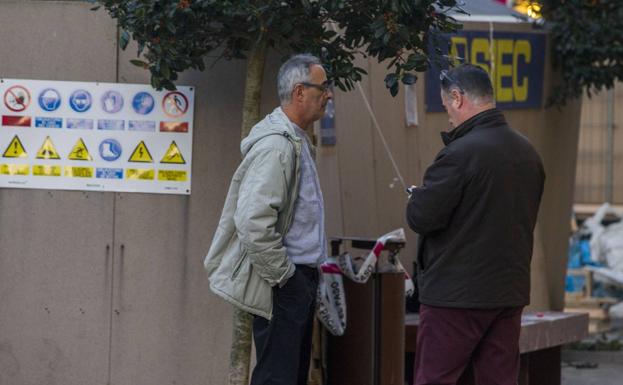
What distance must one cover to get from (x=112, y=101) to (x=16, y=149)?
1.81 feet

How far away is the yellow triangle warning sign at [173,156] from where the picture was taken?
20.1 ft

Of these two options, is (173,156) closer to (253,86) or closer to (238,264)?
(253,86)

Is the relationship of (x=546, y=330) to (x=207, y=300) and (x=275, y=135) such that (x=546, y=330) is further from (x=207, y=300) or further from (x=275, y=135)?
(x=275, y=135)

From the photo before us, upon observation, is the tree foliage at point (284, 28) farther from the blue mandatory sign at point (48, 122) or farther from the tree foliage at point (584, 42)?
the tree foliage at point (584, 42)

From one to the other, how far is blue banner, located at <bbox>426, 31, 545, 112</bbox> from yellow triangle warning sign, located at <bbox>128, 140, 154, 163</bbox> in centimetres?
275

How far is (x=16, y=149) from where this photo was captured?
614 centimetres

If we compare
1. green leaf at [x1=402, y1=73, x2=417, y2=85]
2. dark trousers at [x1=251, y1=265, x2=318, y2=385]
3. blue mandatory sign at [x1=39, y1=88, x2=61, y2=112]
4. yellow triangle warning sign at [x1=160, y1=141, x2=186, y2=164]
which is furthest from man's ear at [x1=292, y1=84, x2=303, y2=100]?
blue mandatory sign at [x1=39, y1=88, x2=61, y2=112]

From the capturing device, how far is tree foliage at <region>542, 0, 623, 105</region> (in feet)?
29.8

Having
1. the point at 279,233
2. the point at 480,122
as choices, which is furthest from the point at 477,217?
the point at 279,233

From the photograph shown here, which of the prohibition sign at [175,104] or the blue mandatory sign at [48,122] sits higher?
the prohibition sign at [175,104]

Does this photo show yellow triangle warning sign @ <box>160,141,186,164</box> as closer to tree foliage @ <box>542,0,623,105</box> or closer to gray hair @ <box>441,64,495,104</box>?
gray hair @ <box>441,64,495,104</box>

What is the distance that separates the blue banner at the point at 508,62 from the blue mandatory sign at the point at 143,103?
8.89 feet

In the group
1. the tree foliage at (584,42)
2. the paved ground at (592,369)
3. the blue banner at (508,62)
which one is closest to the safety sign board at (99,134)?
the blue banner at (508,62)

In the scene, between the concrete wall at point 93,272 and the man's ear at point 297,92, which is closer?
the man's ear at point 297,92
